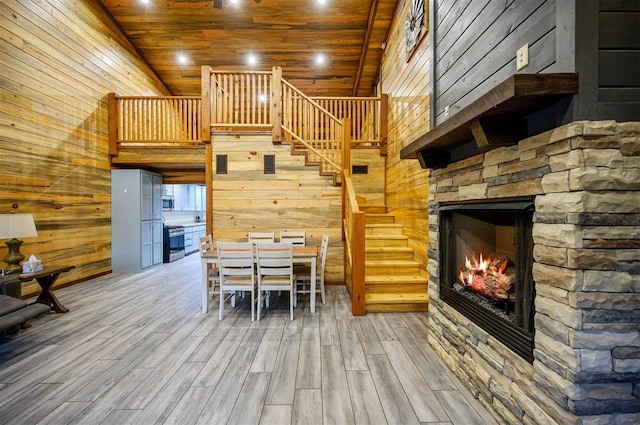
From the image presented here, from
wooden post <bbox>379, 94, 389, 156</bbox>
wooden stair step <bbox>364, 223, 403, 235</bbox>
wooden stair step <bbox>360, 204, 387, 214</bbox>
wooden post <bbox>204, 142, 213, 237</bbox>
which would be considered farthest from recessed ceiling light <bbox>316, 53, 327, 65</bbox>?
wooden stair step <bbox>364, 223, 403, 235</bbox>

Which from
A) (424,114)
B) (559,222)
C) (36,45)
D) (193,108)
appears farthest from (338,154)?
(36,45)

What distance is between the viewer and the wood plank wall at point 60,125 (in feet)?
13.0

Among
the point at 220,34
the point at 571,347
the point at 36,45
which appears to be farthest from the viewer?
the point at 220,34

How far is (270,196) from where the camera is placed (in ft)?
16.2

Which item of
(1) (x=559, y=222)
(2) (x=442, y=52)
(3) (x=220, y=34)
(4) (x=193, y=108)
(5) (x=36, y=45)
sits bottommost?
(1) (x=559, y=222)

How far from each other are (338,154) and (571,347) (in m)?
4.23

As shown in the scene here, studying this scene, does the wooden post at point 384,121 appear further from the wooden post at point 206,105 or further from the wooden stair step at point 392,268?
the wooden post at point 206,105

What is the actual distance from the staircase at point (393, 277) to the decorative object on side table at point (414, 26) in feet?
9.11

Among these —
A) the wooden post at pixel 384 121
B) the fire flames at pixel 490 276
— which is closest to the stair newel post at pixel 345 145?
the wooden post at pixel 384 121

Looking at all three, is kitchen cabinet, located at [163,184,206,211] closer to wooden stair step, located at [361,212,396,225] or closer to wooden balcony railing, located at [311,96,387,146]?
wooden balcony railing, located at [311,96,387,146]

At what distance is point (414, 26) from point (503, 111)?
3.39 metres

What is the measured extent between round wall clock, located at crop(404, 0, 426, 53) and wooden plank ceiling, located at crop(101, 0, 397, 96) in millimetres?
1383

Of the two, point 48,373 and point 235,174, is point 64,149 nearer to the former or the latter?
point 235,174

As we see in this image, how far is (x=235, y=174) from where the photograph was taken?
497 cm
